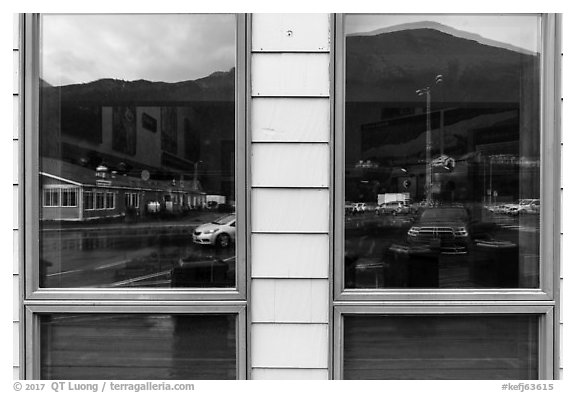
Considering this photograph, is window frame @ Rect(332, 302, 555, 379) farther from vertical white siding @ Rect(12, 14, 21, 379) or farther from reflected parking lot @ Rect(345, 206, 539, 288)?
vertical white siding @ Rect(12, 14, 21, 379)

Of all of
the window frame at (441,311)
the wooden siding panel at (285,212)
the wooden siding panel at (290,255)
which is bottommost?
the window frame at (441,311)

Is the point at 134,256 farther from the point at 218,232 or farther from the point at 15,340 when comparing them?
the point at 15,340

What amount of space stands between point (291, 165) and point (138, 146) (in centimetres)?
103

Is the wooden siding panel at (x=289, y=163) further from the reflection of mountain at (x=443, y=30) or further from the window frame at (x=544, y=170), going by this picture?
the reflection of mountain at (x=443, y=30)

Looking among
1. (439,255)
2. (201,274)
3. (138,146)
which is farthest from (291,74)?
(439,255)

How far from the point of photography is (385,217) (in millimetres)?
2811

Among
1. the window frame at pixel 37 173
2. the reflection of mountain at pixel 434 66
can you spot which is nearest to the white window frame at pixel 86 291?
the window frame at pixel 37 173

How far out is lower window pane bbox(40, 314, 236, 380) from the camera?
2.79m

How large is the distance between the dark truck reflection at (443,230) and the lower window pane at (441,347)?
47 centimetres

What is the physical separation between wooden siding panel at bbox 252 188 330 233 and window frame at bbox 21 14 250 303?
8 centimetres

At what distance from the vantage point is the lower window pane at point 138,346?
279 cm
